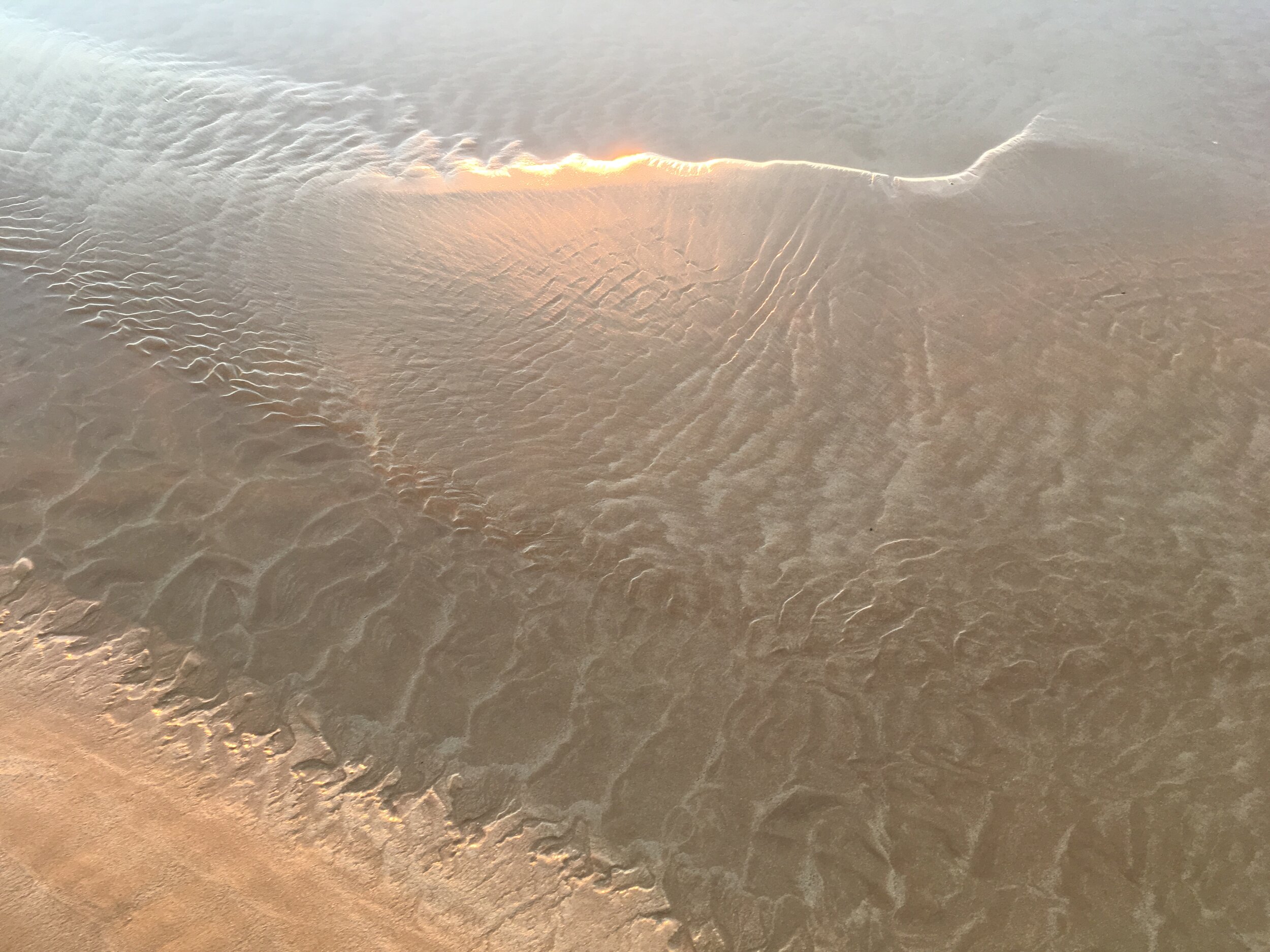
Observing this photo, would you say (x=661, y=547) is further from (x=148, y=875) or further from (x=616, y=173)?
(x=616, y=173)

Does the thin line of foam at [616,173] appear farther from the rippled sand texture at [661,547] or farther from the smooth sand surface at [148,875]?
the smooth sand surface at [148,875]

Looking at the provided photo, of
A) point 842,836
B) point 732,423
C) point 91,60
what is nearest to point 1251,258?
point 732,423

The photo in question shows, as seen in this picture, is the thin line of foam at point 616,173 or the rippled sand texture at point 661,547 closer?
the rippled sand texture at point 661,547

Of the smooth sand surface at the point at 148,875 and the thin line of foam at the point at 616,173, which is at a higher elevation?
the thin line of foam at the point at 616,173

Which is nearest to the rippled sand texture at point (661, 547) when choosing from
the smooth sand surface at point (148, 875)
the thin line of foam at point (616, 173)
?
the smooth sand surface at point (148, 875)

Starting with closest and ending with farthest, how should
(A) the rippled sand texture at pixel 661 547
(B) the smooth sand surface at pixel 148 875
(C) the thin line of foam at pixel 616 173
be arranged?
(B) the smooth sand surface at pixel 148 875
(A) the rippled sand texture at pixel 661 547
(C) the thin line of foam at pixel 616 173

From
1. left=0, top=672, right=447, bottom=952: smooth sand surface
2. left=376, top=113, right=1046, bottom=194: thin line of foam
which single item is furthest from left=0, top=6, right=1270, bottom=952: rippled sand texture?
left=376, top=113, right=1046, bottom=194: thin line of foam

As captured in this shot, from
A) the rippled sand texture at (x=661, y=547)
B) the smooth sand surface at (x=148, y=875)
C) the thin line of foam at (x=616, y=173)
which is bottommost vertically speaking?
the smooth sand surface at (x=148, y=875)

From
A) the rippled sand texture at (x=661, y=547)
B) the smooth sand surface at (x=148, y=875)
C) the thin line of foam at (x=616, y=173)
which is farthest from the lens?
the thin line of foam at (x=616, y=173)
